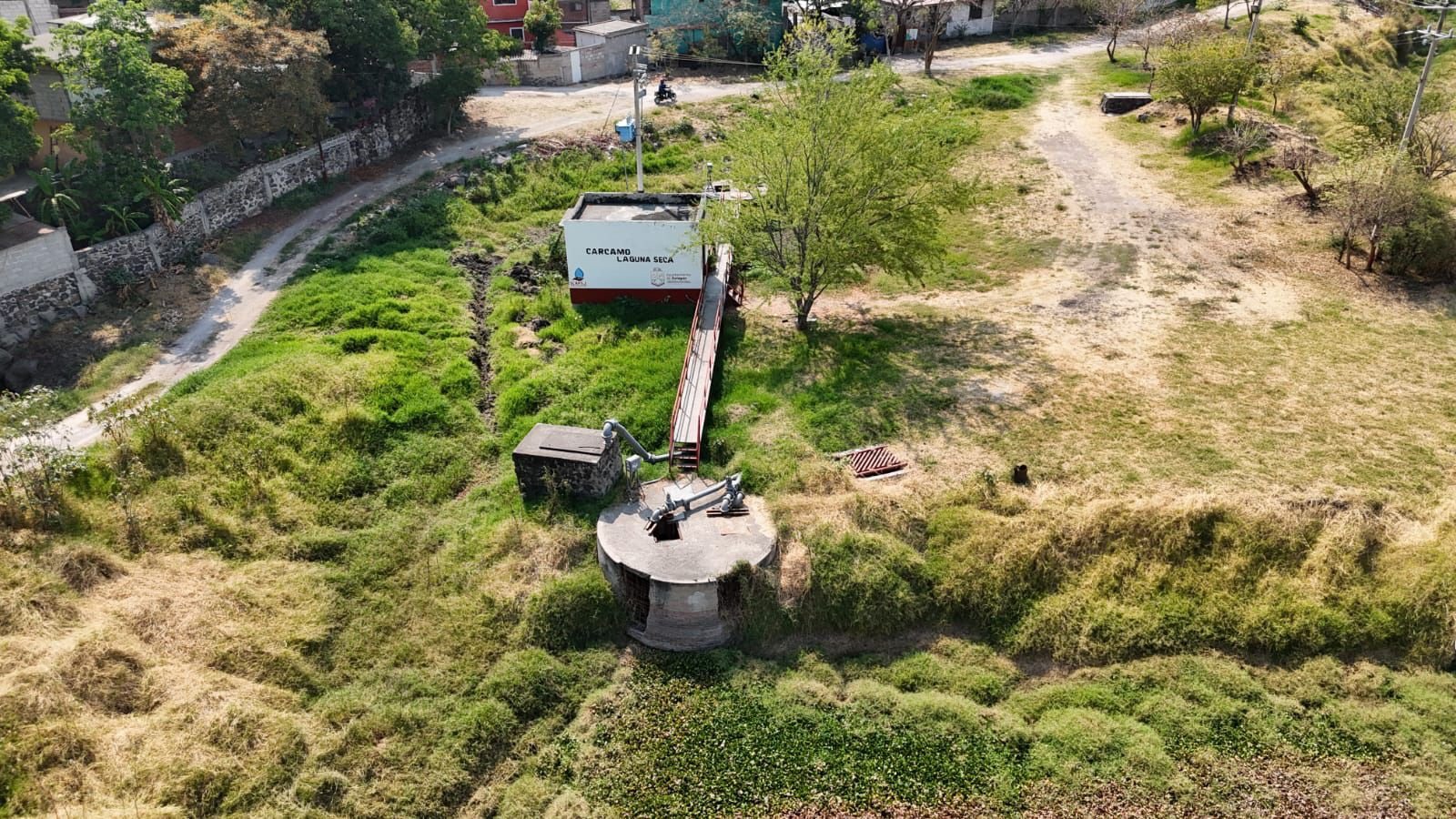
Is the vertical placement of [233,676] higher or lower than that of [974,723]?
higher

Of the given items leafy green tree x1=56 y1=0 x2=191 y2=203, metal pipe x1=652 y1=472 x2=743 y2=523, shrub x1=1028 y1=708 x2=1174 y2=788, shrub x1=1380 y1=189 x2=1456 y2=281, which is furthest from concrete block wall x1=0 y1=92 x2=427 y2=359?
shrub x1=1380 y1=189 x2=1456 y2=281

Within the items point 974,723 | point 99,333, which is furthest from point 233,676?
point 99,333

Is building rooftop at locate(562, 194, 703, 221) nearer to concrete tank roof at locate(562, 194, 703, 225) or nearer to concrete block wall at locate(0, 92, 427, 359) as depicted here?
concrete tank roof at locate(562, 194, 703, 225)

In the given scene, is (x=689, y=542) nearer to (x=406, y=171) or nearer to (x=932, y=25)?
(x=406, y=171)

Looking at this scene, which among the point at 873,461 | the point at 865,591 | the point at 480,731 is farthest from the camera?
the point at 873,461

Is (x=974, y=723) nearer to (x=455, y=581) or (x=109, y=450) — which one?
(x=455, y=581)

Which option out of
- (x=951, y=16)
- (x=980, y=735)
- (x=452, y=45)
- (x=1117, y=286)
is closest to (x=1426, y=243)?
(x=1117, y=286)
